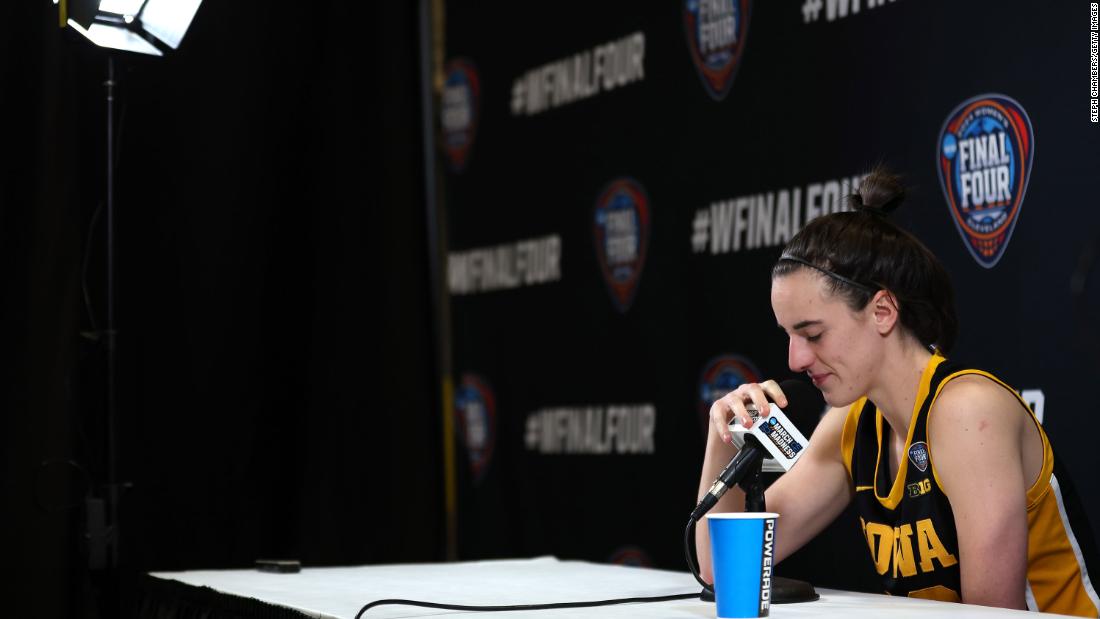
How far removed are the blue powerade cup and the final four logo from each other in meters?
1.03

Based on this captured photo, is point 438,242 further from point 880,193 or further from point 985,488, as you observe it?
point 985,488

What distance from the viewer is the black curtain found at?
2688mm

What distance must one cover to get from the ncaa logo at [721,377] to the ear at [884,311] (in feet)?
2.77

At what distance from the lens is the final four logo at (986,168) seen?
6.61ft

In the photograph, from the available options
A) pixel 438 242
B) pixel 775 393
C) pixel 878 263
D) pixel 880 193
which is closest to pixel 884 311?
pixel 878 263

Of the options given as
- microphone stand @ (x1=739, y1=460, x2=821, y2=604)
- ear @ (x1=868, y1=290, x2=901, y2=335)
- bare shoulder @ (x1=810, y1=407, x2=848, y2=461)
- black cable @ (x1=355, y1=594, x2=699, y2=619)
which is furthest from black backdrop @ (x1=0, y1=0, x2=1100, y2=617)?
→ black cable @ (x1=355, y1=594, x2=699, y2=619)

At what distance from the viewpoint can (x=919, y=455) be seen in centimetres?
161

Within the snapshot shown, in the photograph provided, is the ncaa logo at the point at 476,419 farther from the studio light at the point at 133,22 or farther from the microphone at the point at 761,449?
the microphone at the point at 761,449

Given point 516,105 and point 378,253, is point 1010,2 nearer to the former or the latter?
point 516,105

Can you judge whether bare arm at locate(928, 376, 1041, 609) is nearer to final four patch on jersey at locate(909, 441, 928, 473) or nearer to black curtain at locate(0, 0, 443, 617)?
final four patch on jersey at locate(909, 441, 928, 473)

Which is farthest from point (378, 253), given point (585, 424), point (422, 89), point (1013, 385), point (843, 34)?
point (1013, 385)

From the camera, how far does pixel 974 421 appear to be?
1522 millimetres

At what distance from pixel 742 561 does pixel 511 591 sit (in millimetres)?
453

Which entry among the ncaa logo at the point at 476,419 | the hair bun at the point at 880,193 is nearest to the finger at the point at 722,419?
the hair bun at the point at 880,193
